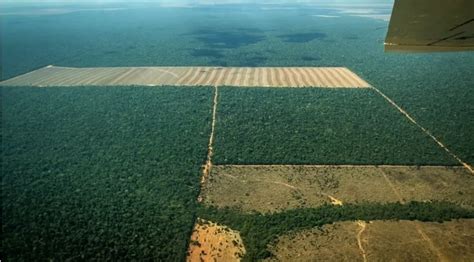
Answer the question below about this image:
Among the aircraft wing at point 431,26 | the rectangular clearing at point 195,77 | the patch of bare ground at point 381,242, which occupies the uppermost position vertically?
the aircraft wing at point 431,26

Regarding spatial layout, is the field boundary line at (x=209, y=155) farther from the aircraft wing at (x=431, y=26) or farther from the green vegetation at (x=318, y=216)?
the aircraft wing at (x=431, y=26)

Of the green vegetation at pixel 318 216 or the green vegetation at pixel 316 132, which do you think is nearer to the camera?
the green vegetation at pixel 318 216

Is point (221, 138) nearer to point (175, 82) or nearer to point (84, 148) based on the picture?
point (84, 148)

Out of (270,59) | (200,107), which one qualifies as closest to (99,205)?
(200,107)

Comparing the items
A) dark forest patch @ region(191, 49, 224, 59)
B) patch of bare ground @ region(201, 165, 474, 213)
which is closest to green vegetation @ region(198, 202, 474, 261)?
patch of bare ground @ region(201, 165, 474, 213)

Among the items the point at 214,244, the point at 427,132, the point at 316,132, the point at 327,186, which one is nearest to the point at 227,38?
the point at 316,132

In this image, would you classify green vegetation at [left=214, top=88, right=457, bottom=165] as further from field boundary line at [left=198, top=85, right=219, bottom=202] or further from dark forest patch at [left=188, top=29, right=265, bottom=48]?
dark forest patch at [left=188, top=29, right=265, bottom=48]

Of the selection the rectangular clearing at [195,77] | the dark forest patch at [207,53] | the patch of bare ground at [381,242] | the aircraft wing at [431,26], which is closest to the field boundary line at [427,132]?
the rectangular clearing at [195,77]
